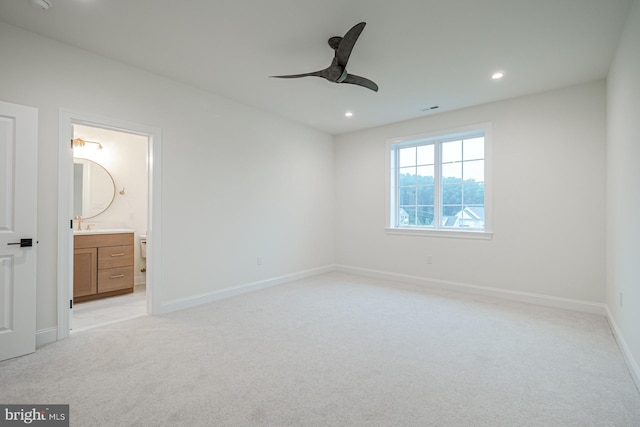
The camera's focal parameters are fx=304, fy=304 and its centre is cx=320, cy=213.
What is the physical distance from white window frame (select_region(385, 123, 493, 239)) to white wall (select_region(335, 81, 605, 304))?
0.08 m

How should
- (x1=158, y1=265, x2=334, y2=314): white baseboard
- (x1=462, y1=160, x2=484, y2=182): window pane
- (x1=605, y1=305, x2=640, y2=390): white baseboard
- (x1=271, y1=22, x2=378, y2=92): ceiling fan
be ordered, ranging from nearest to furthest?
(x1=605, y1=305, x2=640, y2=390): white baseboard < (x1=271, y1=22, x2=378, y2=92): ceiling fan < (x1=158, y1=265, x2=334, y2=314): white baseboard < (x1=462, y1=160, x2=484, y2=182): window pane

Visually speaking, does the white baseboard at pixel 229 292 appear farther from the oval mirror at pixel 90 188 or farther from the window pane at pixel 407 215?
the oval mirror at pixel 90 188

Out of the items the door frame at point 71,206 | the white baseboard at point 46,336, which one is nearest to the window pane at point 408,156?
the door frame at point 71,206

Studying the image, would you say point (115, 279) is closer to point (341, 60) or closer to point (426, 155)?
point (341, 60)

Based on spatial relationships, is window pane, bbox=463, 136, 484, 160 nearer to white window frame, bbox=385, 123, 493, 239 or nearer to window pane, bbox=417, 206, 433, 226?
white window frame, bbox=385, 123, 493, 239

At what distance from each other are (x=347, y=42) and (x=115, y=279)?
13.7 ft

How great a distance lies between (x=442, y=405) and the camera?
1.81 m

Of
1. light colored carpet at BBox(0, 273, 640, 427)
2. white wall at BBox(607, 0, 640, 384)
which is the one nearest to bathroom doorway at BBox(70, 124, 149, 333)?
light colored carpet at BBox(0, 273, 640, 427)

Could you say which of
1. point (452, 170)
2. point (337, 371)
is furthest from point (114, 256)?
point (452, 170)

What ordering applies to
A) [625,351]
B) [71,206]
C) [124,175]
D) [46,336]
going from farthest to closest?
[124,175], [71,206], [46,336], [625,351]

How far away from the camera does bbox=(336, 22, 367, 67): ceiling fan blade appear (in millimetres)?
2094

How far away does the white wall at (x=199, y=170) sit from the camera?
8.61 feet

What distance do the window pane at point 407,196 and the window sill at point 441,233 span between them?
46 cm

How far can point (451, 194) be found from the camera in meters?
4.62
